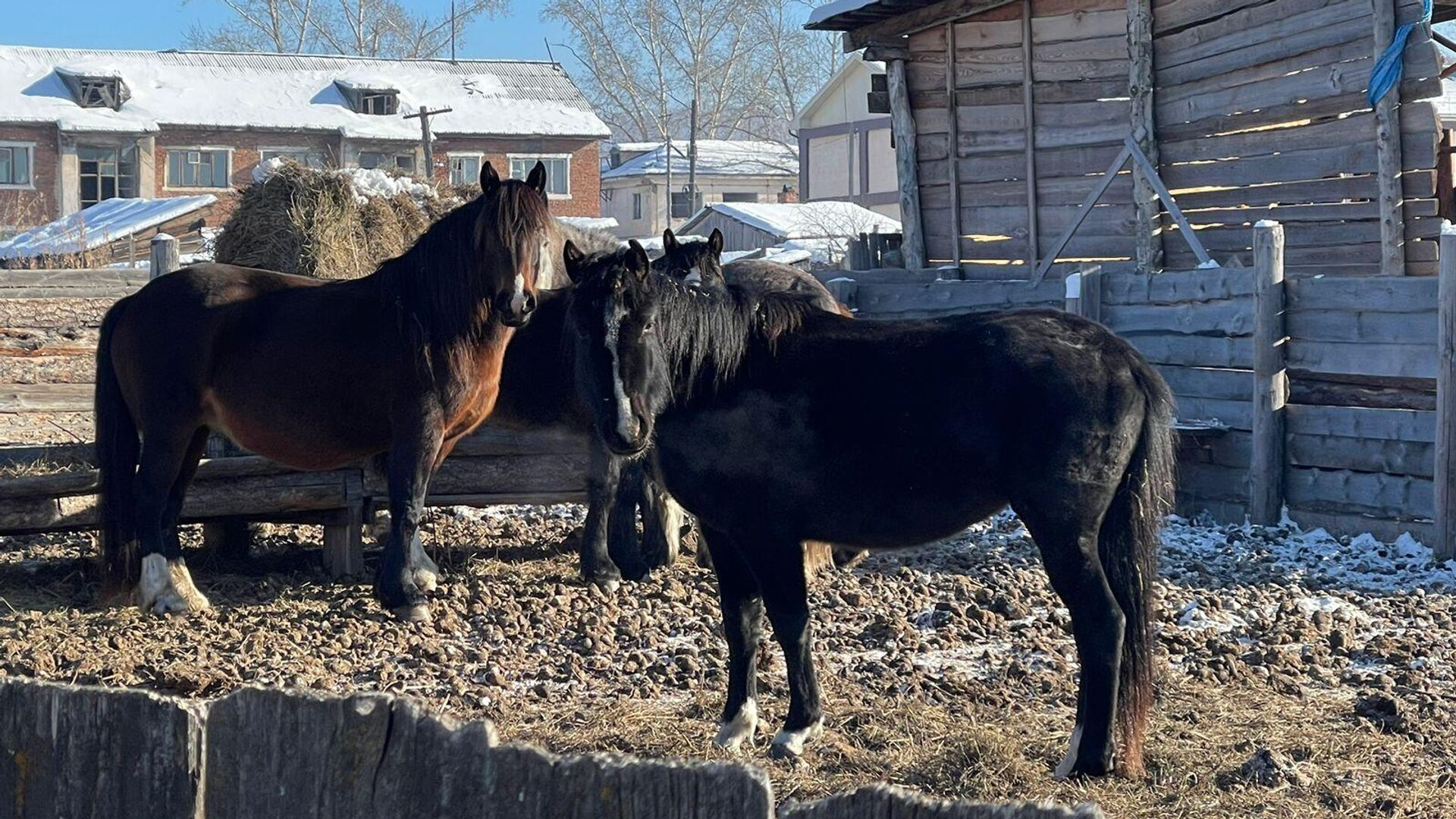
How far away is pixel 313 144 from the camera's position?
47.4 m

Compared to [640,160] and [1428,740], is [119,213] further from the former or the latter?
[1428,740]

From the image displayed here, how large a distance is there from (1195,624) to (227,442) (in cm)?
544

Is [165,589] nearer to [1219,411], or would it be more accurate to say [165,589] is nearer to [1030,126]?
[1219,411]

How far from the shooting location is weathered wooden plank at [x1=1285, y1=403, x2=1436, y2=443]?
8.30m

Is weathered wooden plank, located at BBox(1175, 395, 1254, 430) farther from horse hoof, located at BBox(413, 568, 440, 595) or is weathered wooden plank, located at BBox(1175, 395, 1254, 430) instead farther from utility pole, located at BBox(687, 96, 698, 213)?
utility pole, located at BBox(687, 96, 698, 213)

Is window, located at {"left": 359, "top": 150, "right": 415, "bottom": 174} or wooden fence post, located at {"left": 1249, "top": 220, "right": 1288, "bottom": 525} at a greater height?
window, located at {"left": 359, "top": 150, "right": 415, "bottom": 174}

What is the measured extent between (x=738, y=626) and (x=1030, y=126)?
31.6 ft

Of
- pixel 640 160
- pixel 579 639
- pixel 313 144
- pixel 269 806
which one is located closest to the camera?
pixel 269 806

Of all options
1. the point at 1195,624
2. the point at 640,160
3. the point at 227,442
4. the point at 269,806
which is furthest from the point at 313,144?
the point at 269,806

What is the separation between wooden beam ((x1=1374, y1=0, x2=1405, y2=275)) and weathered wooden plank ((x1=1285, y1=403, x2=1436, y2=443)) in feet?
5.12

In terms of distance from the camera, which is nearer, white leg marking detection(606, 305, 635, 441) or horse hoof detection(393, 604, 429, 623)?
white leg marking detection(606, 305, 635, 441)

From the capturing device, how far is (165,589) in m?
6.74

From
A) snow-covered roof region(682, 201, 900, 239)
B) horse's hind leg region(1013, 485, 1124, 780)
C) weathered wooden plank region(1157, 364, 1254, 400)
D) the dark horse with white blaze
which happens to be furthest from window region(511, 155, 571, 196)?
horse's hind leg region(1013, 485, 1124, 780)

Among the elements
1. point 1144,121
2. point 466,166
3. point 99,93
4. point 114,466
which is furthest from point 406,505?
point 99,93
